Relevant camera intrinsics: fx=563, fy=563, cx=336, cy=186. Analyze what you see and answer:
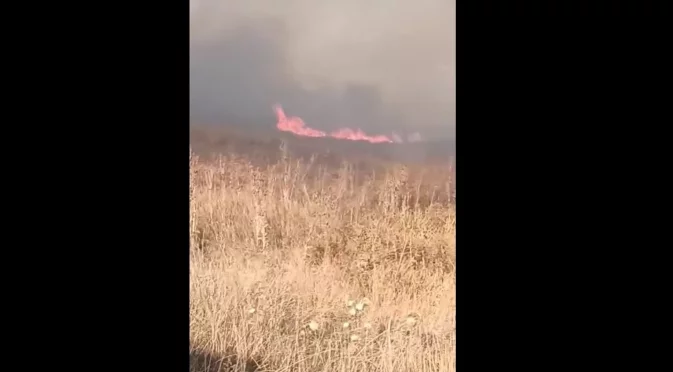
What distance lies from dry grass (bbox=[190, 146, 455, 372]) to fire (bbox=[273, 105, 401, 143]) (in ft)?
0.45

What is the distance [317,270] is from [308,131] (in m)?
0.57

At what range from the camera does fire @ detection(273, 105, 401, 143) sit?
86.4 inches

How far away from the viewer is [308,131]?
2.21 meters

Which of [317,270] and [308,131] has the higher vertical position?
[308,131]

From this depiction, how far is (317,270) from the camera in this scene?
91.0 inches
